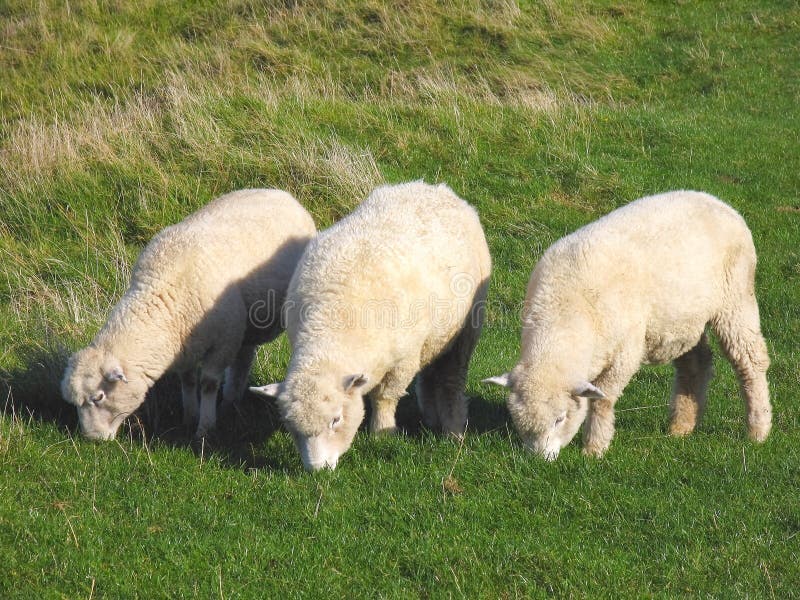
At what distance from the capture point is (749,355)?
291 inches

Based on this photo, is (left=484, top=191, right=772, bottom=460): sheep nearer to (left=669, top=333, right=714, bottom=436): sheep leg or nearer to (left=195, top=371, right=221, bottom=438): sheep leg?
(left=669, top=333, right=714, bottom=436): sheep leg

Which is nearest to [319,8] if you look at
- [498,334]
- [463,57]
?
[463,57]

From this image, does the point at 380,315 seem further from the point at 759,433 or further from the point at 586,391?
the point at 759,433

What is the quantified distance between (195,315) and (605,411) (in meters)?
3.09

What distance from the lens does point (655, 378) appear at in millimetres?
8938

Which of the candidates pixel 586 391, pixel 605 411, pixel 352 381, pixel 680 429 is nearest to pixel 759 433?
pixel 680 429

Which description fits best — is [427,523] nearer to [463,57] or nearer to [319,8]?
[463,57]

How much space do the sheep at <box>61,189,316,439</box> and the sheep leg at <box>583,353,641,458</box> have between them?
262 cm

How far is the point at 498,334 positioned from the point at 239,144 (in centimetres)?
450

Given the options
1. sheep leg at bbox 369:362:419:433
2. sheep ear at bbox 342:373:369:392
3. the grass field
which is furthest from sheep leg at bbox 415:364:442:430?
sheep ear at bbox 342:373:369:392

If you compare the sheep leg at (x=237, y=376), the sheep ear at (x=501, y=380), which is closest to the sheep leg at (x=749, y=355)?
the sheep ear at (x=501, y=380)

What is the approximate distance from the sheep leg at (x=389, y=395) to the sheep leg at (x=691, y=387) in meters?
2.30

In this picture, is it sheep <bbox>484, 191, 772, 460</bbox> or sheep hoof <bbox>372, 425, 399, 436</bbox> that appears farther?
sheep hoof <bbox>372, 425, 399, 436</bbox>

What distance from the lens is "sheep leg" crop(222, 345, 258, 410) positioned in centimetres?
788
